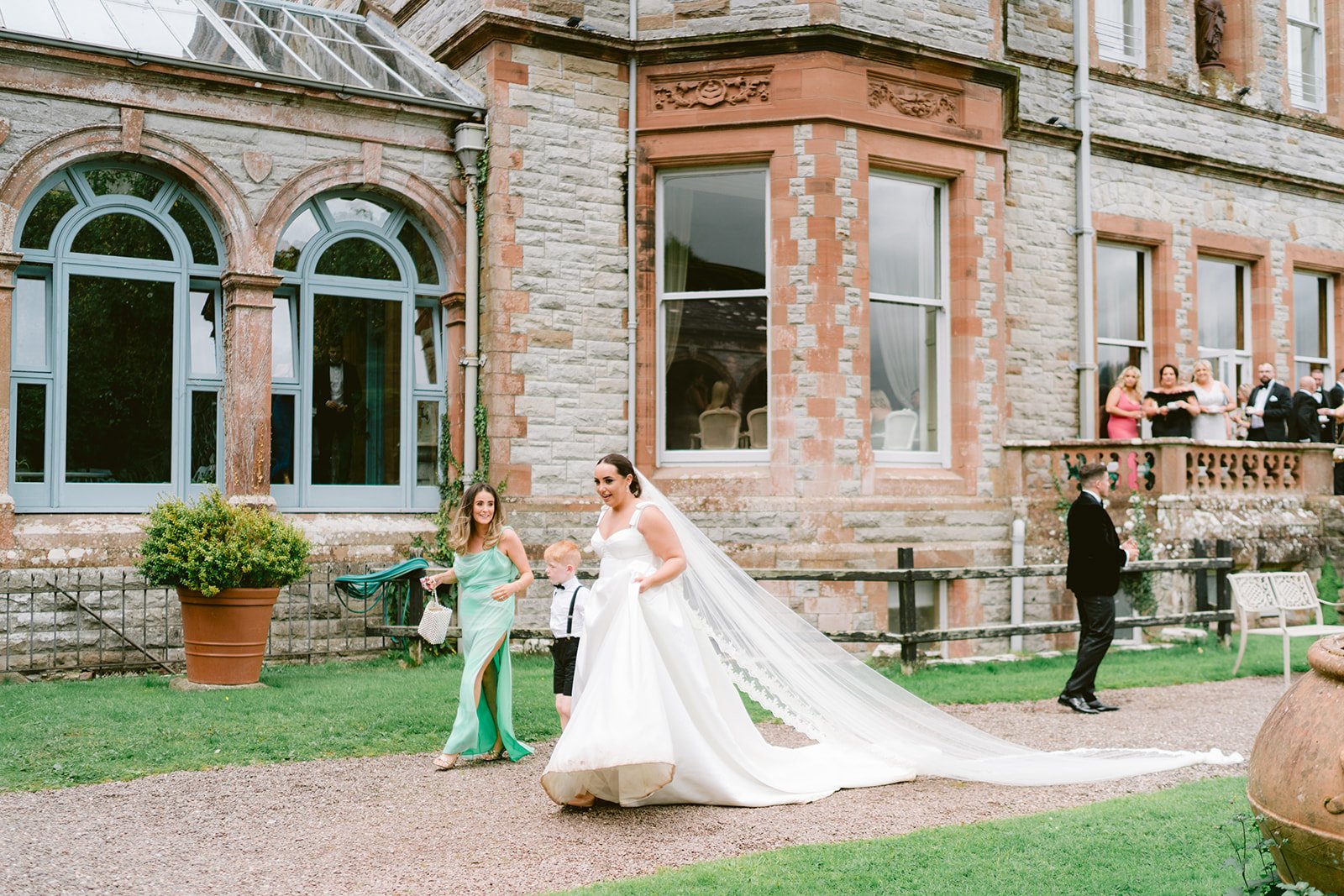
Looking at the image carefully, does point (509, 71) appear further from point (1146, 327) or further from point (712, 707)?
point (1146, 327)

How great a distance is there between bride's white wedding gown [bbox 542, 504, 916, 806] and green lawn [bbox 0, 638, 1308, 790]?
6.48ft

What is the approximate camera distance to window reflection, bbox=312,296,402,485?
41.2 ft

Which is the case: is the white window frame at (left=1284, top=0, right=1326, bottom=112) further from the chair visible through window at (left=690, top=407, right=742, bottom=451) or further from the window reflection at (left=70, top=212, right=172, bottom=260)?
the window reflection at (left=70, top=212, right=172, bottom=260)

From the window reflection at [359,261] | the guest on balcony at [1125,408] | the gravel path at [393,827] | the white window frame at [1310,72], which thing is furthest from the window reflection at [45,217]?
the white window frame at [1310,72]

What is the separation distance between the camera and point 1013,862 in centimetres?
530

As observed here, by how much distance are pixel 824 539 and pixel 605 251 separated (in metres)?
3.63

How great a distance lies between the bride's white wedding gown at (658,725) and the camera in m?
6.35

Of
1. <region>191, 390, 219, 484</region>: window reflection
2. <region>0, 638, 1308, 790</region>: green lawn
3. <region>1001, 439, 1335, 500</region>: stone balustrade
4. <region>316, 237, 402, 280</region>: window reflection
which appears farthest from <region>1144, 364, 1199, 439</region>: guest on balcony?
<region>191, 390, 219, 484</region>: window reflection

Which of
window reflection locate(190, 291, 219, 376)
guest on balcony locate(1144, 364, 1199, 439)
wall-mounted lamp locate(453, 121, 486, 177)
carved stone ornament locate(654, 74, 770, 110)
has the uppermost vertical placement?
carved stone ornament locate(654, 74, 770, 110)

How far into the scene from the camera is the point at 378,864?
546 cm

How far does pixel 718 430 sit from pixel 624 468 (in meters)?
6.41

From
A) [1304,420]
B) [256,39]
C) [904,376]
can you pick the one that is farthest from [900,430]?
[256,39]

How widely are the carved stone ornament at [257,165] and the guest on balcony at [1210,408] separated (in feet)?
33.6

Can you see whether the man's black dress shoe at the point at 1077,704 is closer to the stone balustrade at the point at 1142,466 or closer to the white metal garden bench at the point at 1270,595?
the white metal garden bench at the point at 1270,595
